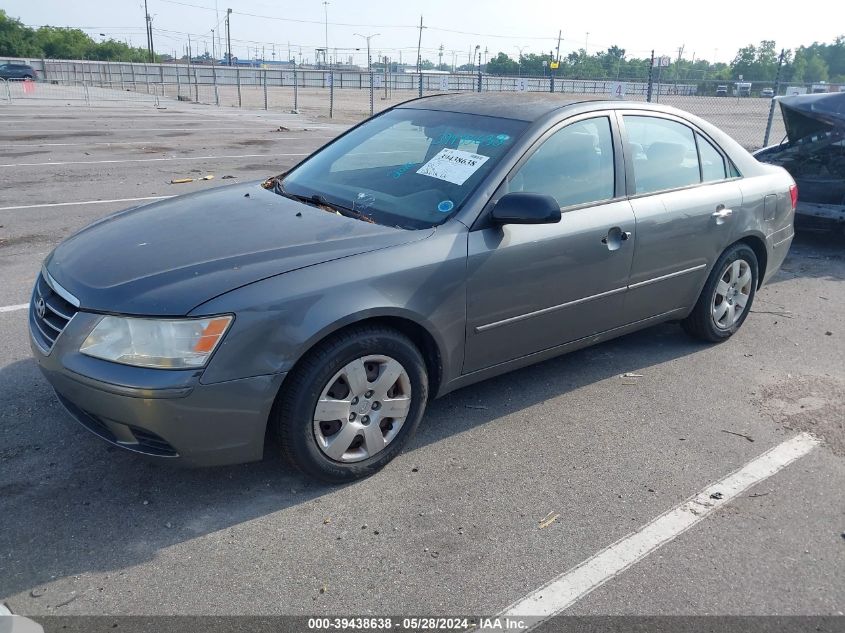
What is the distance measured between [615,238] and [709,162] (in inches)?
49.2

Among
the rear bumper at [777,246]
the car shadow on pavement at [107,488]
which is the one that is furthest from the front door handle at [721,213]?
the car shadow on pavement at [107,488]

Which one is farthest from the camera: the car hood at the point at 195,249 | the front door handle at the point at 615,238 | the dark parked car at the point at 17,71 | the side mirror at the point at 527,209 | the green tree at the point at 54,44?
the green tree at the point at 54,44

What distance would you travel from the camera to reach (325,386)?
3.06 meters

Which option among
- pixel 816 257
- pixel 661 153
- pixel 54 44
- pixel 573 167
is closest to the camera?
pixel 573 167

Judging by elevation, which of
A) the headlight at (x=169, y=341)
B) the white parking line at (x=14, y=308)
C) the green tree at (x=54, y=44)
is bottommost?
the white parking line at (x=14, y=308)

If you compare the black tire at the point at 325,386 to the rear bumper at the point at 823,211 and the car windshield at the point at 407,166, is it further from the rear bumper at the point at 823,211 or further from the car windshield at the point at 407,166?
the rear bumper at the point at 823,211

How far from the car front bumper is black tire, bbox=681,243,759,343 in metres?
3.18

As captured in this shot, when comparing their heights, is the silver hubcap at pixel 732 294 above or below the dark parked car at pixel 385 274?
below

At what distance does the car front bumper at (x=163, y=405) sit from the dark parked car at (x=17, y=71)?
4882 centimetres

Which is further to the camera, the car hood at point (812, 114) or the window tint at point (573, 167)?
the car hood at point (812, 114)

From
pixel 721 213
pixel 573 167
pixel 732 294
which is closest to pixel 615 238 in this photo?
pixel 573 167

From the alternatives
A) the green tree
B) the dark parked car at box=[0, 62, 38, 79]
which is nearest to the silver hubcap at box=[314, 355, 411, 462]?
the dark parked car at box=[0, 62, 38, 79]

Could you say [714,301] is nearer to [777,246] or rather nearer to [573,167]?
[777,246]

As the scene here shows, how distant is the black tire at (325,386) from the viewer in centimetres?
299
